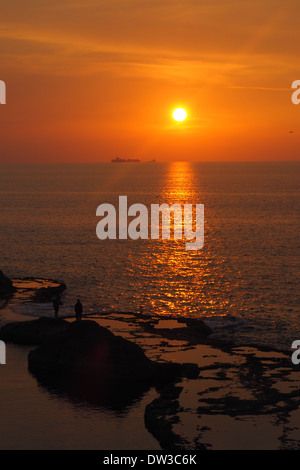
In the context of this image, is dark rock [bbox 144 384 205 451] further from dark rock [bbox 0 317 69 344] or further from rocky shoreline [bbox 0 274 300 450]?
dark rock [bbox 0 317 69 344]

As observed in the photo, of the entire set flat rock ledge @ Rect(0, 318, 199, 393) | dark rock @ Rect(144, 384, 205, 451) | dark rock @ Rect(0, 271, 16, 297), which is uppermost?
dark rock @ Rect(0, 271, 16, 297)

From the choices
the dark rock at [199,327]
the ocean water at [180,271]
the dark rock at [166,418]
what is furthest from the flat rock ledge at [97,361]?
the ocean water at [180,271]

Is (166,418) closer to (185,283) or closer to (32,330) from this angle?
(32,330)

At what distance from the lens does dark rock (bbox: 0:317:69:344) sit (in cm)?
4278

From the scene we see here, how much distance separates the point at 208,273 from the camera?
258ft

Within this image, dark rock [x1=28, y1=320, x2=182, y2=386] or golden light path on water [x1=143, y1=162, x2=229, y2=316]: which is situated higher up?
golden light path on water [x1=143, y1=162, x2=229, y2=316]

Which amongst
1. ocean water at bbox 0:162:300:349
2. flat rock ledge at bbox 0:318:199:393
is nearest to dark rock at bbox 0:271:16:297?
ocean water at bbox 0:162:300:349

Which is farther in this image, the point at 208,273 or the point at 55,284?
the point at 208,273

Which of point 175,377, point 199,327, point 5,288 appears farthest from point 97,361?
point 5,288

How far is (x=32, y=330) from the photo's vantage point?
4362 centimetres

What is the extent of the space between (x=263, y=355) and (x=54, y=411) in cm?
1540
